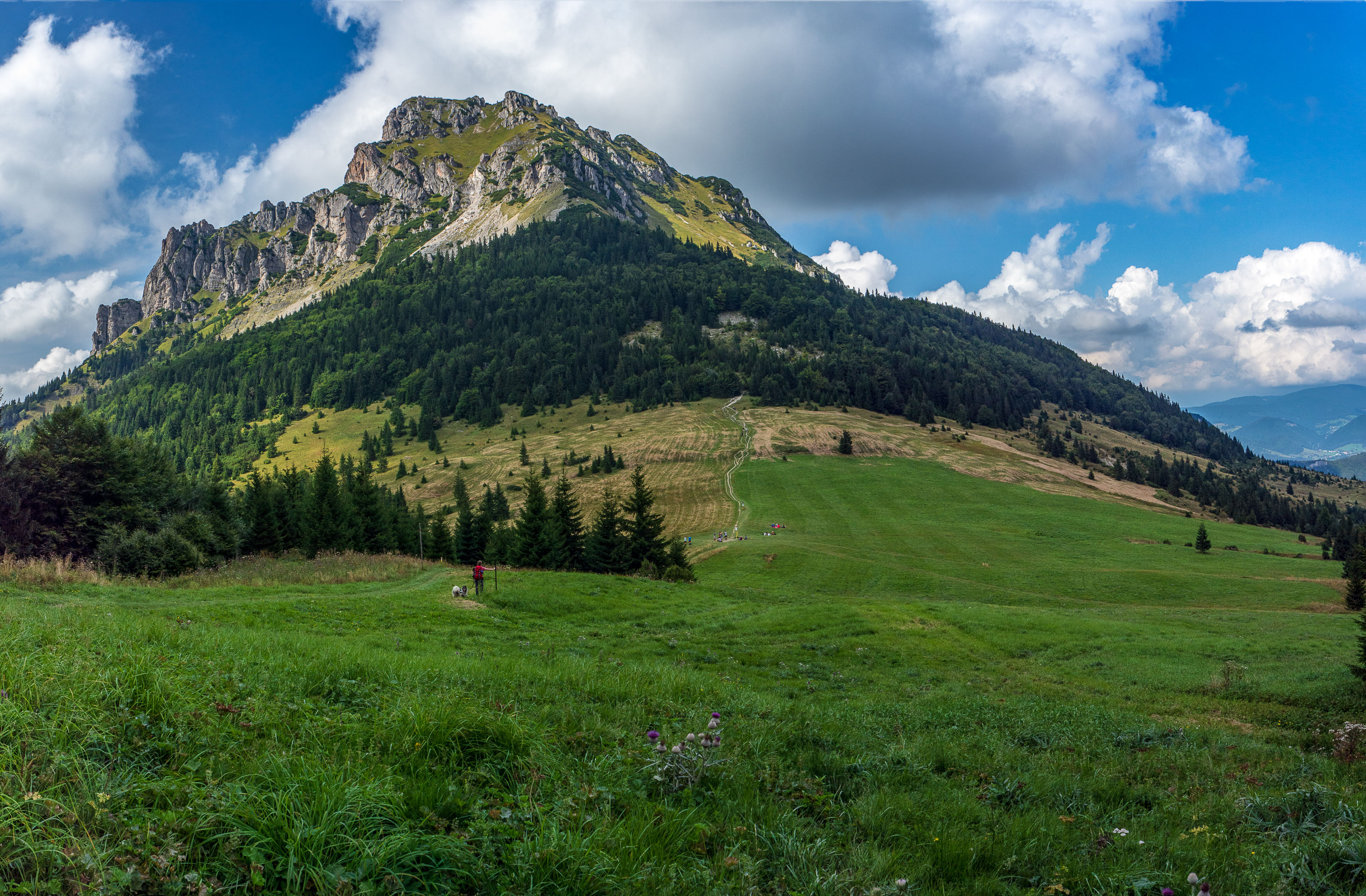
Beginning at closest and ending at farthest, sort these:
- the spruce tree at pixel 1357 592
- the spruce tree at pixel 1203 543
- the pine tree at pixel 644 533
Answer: the spruce tree at pixel 1357 592 → the pine tree at pixel 644 533 → the spruce tree at pixel 1203 543

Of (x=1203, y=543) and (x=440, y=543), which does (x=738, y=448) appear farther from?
(x=440, y=543)

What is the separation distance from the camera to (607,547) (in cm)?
4925

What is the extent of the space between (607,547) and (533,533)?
7053 millimetres

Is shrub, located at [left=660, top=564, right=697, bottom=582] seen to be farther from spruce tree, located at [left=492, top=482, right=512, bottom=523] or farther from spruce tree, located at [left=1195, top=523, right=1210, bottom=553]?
spruce tree, located at [left=1195, top=523, right=1210, bottom=553]

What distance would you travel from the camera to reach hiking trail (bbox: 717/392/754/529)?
104 meters

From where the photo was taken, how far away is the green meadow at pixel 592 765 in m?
3.75

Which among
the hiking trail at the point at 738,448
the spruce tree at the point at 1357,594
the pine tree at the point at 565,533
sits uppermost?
the hiking trail at the point at 738,448

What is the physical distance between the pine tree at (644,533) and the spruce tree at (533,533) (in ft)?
24.6

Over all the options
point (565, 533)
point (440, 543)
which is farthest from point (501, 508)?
point (565, 533)

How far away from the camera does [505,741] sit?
19.5 ft

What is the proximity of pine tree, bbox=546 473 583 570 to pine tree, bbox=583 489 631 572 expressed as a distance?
1.63 metres

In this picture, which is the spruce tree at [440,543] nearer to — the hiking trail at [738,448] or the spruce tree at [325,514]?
the spruce tree at [325,514]

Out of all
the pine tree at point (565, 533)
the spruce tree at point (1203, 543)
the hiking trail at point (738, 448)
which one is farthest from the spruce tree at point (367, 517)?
the spruce tree at point (1203, 543)

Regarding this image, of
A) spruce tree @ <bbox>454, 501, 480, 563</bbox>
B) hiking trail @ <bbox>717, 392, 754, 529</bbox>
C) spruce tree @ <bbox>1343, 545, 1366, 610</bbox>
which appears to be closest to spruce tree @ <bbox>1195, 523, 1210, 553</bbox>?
spruce tree @ <bbox>1343, 545, 1366, 610</bbox>
